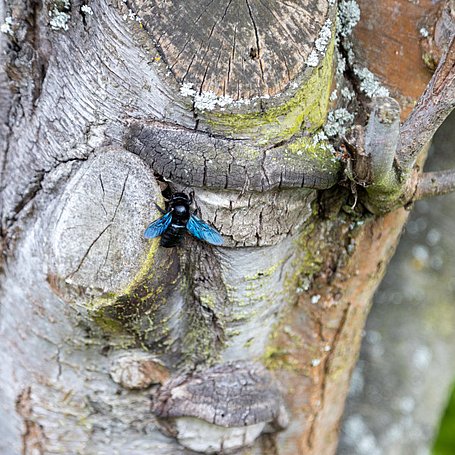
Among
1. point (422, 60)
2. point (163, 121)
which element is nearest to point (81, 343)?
point (163, 121)

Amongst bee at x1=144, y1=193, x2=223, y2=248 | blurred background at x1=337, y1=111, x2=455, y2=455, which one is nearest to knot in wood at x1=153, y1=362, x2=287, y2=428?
bee at x1=144, y1=193, x2=223, y2=248

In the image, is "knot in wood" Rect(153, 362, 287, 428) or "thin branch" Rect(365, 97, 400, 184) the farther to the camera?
"knot in wood" Rect(153, 362, 287, 428)

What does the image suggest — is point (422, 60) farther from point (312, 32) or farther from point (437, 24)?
point (312, 32)

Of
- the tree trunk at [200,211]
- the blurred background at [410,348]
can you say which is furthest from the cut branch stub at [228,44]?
the blurred background at [410,348]

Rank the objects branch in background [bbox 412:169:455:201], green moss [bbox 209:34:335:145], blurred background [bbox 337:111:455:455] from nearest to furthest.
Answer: green moss [bbox 209:34:335:145]
branch in background [bbox 412:169:455:201]
blurred background [bbox 337:111:455:455]

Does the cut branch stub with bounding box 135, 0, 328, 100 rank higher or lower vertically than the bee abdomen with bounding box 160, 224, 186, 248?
higher

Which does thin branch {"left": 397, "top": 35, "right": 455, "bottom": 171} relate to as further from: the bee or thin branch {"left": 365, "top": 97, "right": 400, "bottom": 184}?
the bee

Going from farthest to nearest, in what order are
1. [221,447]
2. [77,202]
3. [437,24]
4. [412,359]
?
[412,359]
[221,447]
[437,24]
[77,202]
